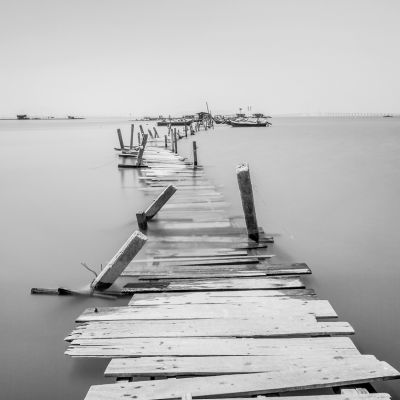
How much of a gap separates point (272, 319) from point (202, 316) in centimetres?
78

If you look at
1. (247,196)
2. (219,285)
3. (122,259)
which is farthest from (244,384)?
(247,196)

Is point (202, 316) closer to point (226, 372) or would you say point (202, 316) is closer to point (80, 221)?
point (226, 372)

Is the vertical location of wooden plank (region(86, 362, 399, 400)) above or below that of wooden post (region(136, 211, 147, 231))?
above

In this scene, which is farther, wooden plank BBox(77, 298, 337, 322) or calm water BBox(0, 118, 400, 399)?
calm water BBox(0, 118, 400, 399)

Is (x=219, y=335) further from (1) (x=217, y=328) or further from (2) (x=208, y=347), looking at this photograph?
(2) (x=208, y=347)

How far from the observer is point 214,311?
12.5 ft

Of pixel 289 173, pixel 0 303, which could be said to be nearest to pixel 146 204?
pixel 0 303

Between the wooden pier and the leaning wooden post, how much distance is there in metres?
0.63

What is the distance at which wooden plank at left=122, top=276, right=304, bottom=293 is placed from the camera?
4414 mm

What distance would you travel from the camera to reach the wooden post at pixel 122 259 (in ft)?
15.3

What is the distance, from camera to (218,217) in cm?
815

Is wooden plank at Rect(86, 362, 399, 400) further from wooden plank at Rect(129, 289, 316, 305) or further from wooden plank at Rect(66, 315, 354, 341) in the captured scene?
wooden plank at Rect(129, 289, 316, 305)

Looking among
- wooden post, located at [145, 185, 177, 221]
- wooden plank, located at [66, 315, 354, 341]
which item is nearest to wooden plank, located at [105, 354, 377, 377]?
wooden plank, located at [66, 315, 354, 341]

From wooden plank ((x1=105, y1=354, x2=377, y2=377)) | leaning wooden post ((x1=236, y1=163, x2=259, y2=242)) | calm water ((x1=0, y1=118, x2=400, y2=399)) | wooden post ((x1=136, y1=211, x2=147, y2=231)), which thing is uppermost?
leaning wooden post ((x1=236, y1=163, x2=259, y2=242))
